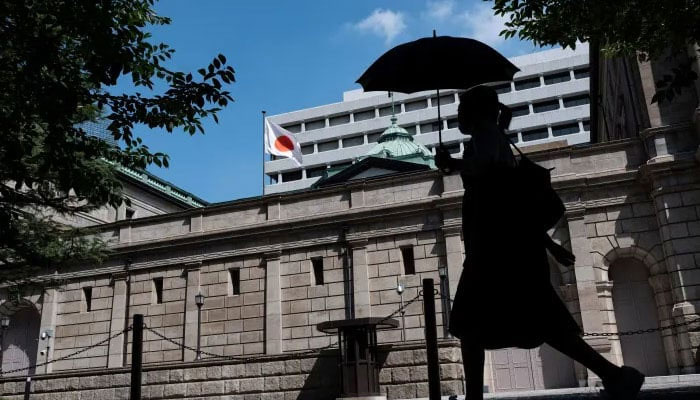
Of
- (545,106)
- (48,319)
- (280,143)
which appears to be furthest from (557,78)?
(48,319)

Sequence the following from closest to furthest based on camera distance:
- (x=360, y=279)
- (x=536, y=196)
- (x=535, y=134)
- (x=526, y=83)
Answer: (x=536, y=196), (x=360, y=279), (x=535, y=134), (x=526, y=83)

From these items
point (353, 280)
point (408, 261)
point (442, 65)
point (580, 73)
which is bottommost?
point (442, 65)

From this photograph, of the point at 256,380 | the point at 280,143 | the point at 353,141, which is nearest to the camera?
the point at 256,380

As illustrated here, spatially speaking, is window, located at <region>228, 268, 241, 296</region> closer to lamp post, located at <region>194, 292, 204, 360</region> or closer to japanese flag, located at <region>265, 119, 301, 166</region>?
lamp post, located at <region>194, 292, 204, 360</region>

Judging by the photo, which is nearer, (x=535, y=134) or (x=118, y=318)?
(x=118, y=318)

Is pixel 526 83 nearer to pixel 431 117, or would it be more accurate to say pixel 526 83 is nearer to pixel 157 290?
pixel 431 117

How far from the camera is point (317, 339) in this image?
23.5 metres

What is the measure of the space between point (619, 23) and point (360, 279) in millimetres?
14138

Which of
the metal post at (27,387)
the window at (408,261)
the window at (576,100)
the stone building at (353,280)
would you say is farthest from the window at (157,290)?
the window at (576,100)

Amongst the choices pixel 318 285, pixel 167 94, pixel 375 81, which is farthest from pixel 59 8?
pixel 318 285

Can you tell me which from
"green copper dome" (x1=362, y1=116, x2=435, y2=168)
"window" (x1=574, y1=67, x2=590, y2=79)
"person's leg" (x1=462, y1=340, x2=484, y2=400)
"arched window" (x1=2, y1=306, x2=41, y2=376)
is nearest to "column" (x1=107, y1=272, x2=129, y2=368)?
"arched window" (x1=2, y1=306, x2=41, y2=376)

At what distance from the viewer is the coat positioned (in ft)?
15.0

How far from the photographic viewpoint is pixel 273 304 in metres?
24.5

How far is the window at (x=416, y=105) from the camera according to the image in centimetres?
8456
